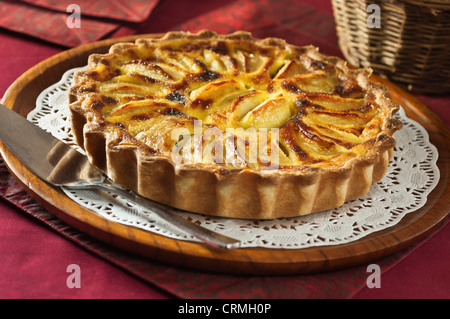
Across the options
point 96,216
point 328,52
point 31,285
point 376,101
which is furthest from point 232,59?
point 31,285

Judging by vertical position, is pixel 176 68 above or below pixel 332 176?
above

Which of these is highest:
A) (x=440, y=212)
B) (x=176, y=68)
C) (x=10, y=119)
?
(x=176, y=68)

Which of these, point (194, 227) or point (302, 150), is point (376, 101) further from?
point (194, 227)

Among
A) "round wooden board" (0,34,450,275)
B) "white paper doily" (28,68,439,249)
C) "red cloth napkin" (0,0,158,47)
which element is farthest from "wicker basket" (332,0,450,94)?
"red cloth napkin" (0,0,158,47)
